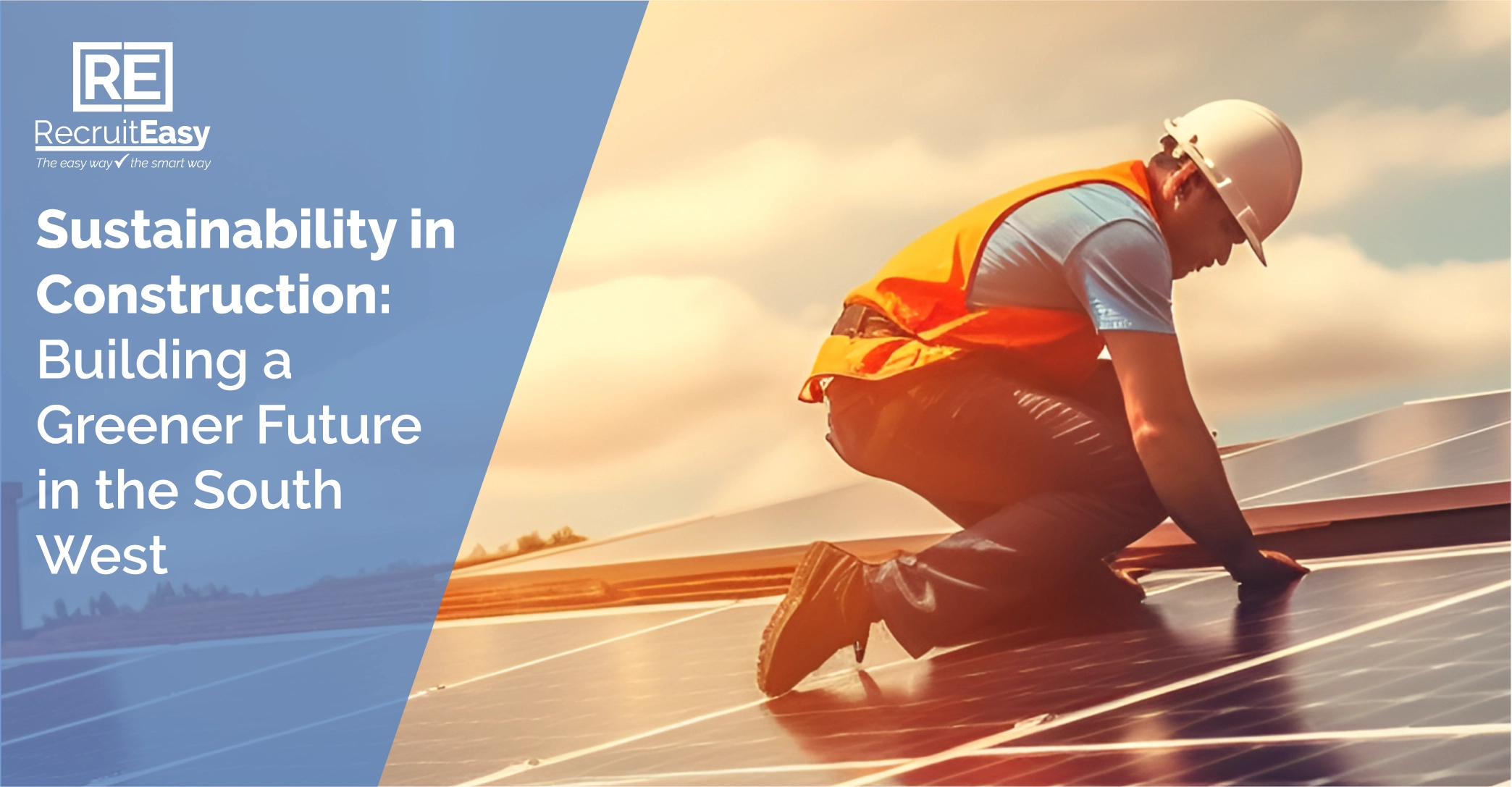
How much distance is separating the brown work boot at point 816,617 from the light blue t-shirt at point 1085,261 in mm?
681

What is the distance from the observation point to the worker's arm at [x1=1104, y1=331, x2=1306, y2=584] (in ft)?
8.28

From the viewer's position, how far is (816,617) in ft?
8.38

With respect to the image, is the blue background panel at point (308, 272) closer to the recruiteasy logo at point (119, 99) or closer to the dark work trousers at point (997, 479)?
the recruiteasy logo at point (119, 99)

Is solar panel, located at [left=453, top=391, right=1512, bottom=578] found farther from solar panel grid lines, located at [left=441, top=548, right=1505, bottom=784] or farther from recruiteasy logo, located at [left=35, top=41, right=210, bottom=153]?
recruiteasy logo, located at [left=35, top=41, right=210, bottom=153]

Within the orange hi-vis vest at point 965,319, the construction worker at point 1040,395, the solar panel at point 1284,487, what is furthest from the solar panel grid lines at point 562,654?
the orange hi-vis vest at point 965,319

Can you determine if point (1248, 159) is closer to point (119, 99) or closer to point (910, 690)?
point (910, 690)

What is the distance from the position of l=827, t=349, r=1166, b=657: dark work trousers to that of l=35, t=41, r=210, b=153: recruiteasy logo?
225 cm

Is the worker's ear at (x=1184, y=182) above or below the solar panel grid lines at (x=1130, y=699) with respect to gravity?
above

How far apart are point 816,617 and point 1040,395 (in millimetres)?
691

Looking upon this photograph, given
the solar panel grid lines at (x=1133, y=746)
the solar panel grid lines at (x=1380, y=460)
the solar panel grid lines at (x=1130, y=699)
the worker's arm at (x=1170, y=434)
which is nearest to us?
the solar panel grid lines at (x=1133, y=746)

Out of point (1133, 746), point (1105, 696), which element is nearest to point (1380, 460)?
point (1105, 696)

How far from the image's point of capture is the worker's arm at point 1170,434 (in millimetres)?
2523

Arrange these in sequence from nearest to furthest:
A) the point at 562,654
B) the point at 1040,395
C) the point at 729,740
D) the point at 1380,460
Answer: the point at 729,740, the point at 1040,395, the point at 562,654, the point at 1380,460

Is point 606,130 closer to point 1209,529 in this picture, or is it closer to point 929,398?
point 929,398
